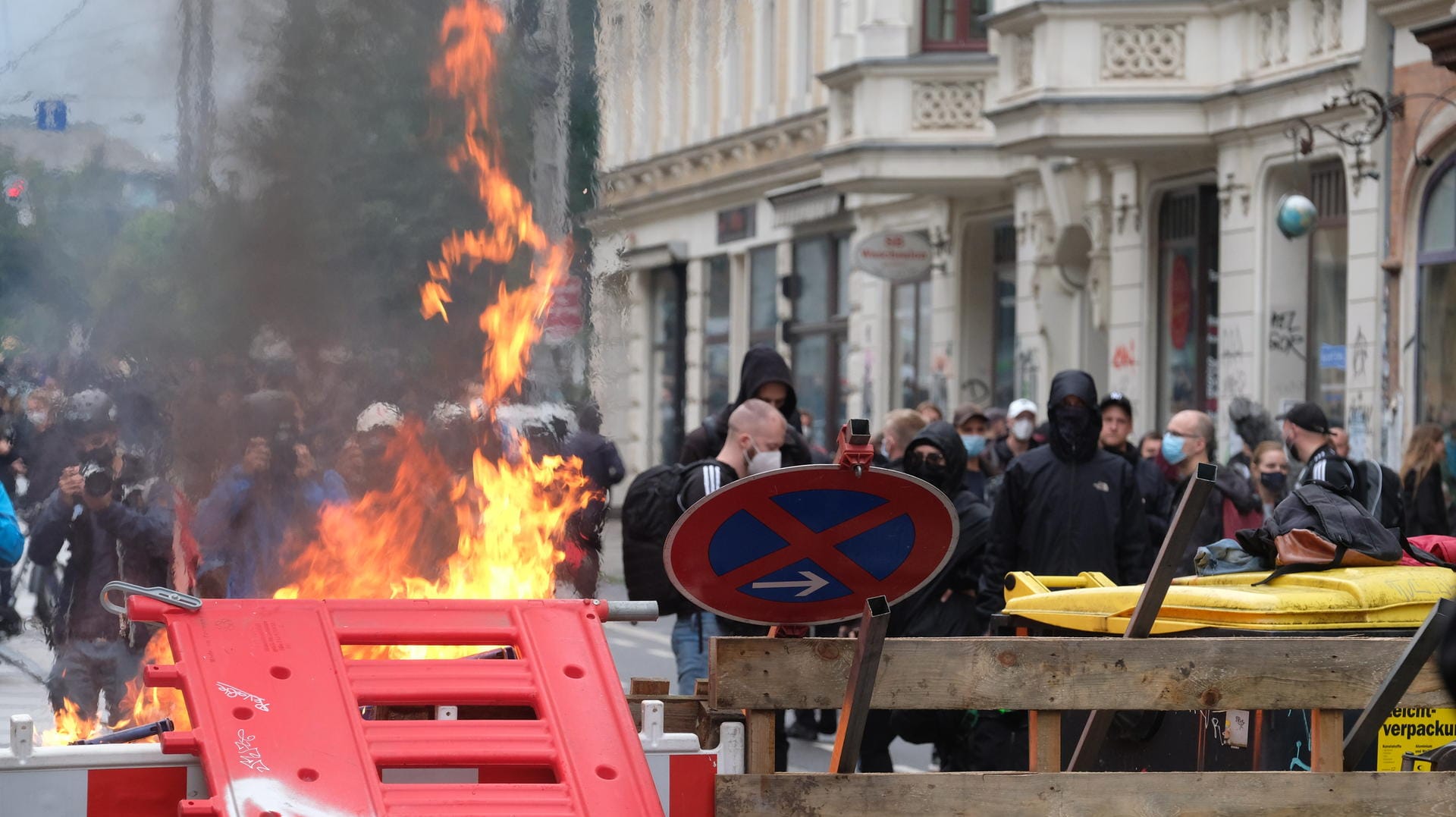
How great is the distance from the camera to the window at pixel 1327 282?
1784 cm

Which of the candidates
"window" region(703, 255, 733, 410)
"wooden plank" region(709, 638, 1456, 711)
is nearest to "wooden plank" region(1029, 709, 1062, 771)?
"wooden plank" region(709, 638, 1456, 711)

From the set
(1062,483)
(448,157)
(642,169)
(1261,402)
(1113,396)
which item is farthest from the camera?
(1261,402)

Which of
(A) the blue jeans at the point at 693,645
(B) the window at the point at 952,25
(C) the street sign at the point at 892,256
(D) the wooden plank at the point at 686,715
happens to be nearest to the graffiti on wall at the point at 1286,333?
(B) the window at the point at 952,25

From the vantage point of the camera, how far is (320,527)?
5.99 m

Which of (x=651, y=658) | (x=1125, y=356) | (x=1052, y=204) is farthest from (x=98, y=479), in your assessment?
(x=1052, y=204)

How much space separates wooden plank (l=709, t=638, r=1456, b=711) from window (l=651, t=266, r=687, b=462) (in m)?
9.11

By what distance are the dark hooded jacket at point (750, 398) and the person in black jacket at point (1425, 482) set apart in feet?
14.3

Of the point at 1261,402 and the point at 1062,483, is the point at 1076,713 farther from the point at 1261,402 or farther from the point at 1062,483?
the point at 1261,402

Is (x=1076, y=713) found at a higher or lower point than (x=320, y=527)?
lower

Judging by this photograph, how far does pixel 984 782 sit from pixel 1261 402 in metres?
14.5

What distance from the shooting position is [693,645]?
857 cm

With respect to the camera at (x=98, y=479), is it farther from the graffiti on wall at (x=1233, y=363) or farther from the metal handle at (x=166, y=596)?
the graffiti on wall at (x=1233, y=363)

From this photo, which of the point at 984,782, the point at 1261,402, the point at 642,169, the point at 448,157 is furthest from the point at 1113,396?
the point at 1261,402

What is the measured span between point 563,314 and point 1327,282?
12728mm
